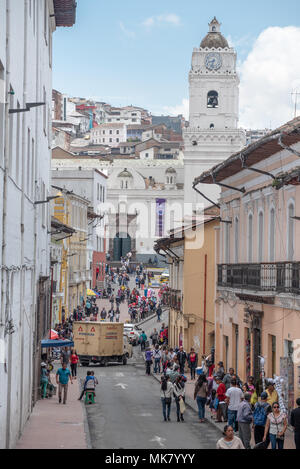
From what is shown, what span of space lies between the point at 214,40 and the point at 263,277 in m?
69.4

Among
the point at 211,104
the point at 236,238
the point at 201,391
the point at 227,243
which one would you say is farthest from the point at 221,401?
the point at 211,104

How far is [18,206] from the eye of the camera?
17.9 metres

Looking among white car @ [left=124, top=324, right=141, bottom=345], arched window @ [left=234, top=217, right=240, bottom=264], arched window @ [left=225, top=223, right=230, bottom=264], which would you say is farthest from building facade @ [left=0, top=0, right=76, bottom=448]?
white car @ [left=124, top=324, right=141, bottom=345]

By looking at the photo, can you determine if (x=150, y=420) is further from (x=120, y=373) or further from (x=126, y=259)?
(x=126, y=259)

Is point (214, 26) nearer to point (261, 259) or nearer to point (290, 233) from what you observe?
point (261, 259)

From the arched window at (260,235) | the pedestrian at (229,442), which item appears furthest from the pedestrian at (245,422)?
the arched window at (260,235)

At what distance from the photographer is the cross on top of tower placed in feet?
300

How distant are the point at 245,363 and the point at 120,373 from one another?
13.4m

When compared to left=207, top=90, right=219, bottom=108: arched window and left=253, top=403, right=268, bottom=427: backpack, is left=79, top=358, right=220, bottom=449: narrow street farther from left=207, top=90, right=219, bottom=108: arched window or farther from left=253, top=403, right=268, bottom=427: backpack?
left=207, top=90, right=219, bottom=108: arched window

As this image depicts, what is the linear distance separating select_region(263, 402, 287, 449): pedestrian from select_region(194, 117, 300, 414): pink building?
397 centimetres

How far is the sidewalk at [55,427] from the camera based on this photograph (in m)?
19.6

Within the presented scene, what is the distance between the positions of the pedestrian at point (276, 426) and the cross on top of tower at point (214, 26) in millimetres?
77406

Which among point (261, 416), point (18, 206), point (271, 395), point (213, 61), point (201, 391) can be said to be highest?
point (213, 61)

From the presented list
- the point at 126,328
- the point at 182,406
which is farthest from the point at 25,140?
the point at 126,328
